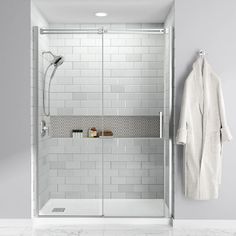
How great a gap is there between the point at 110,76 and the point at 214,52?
3.67ft

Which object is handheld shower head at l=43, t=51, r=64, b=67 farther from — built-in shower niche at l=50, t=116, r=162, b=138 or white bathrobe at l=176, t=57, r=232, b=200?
white bathrobe at l=176, t=57, r=232, b=200

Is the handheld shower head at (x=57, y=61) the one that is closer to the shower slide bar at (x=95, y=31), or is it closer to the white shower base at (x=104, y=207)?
the shower slide bar at (x=95, y=31)

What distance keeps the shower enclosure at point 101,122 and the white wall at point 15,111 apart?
177 millimetres

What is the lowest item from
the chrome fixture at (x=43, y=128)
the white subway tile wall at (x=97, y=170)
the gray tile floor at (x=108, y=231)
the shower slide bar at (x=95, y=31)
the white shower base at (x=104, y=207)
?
the gray tile floor at (x=108, y=231)

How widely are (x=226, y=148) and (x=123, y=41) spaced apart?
5.15 ft

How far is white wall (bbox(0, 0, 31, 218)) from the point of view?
3.99 m

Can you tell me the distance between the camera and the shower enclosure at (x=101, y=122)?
13.6ft

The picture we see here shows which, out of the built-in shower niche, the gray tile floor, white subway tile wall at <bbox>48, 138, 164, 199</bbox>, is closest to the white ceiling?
the built-in shower niche

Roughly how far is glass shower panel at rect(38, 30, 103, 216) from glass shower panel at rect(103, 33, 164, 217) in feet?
0.36

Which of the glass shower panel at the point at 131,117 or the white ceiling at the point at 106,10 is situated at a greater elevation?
the white ceiling at the point at 106,10

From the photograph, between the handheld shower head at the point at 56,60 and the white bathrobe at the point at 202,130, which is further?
the handheld shower head at the point at 56,60

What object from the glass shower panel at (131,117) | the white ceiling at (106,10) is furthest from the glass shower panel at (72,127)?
the white ceiling at (106,10)

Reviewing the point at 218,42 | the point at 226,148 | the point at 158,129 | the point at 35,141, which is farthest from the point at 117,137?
the point at 218,42

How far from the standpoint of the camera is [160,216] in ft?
13.6
